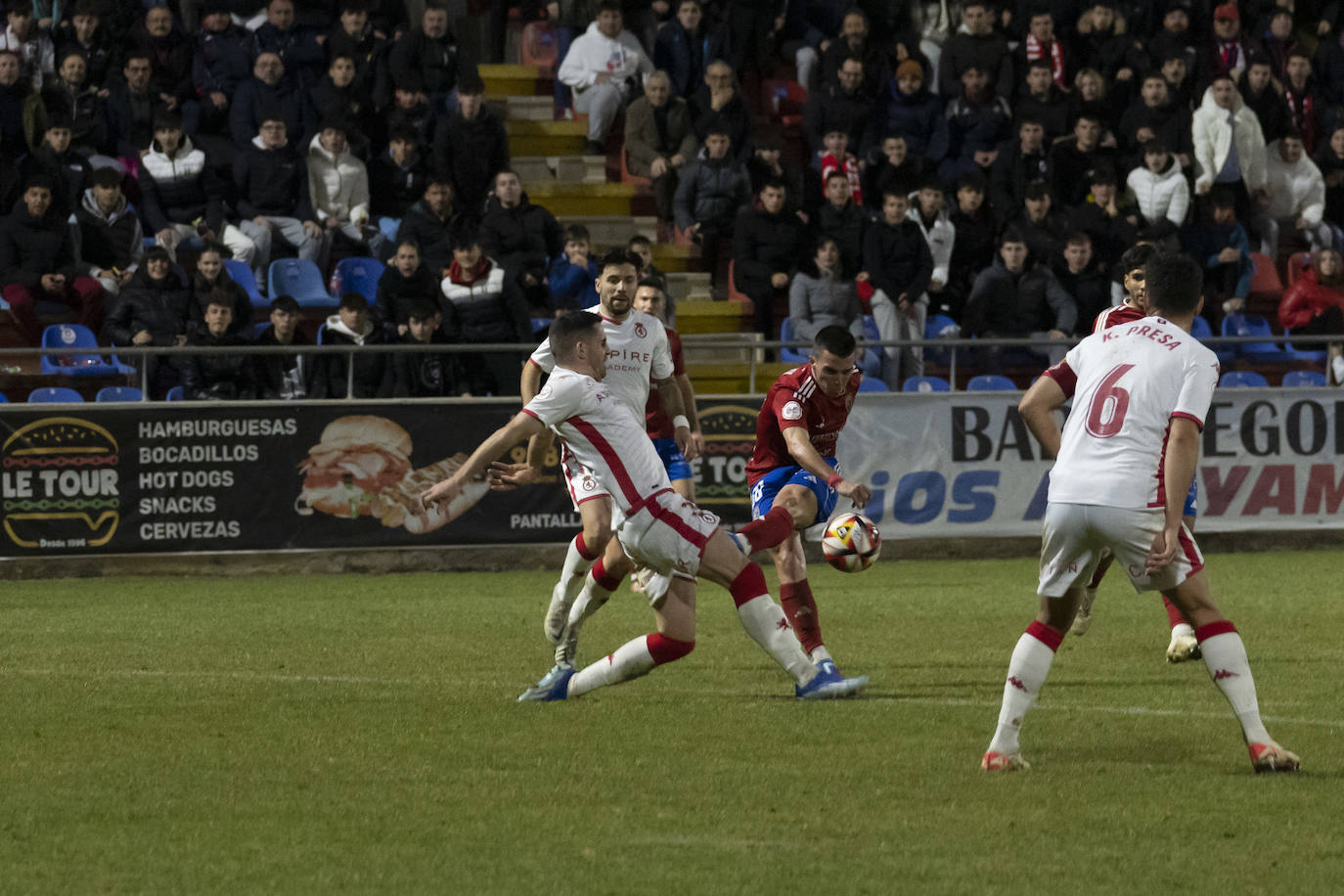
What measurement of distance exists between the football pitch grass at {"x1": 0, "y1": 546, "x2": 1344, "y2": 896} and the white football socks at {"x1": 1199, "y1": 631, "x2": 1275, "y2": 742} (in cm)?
21

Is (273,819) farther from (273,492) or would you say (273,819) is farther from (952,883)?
(273,492)

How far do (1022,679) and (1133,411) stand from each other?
1038mm

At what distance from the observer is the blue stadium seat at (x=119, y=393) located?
15.4m

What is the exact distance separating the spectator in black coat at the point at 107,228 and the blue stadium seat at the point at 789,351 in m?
6.08

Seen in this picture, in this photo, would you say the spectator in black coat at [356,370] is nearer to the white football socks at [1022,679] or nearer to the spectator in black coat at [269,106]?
the spectator in black coat at [269,106]

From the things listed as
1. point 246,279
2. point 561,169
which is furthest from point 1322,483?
point 246,279

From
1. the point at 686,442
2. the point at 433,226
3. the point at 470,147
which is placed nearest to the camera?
the point at 686,442

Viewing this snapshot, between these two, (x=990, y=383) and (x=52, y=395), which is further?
(x=990, y=383)

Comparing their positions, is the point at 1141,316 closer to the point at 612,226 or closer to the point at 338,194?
the point at 338,194

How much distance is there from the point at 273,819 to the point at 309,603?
7522 millimetres

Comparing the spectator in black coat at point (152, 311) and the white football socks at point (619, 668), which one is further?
the spectator in black coat at point (152, 311)

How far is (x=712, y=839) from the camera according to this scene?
18.9 ft

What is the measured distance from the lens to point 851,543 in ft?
29.0

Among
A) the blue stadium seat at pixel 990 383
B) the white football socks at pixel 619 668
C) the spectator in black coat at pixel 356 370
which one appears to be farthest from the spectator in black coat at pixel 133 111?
the white football socks at pixel 619 668
